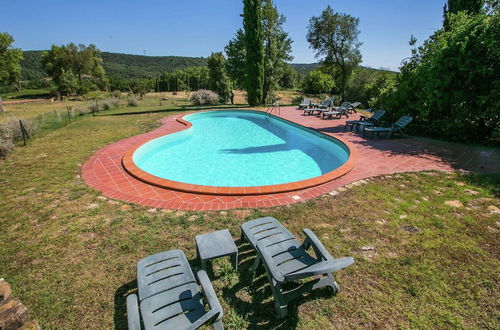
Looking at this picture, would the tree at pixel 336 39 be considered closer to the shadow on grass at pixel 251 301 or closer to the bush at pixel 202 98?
the bush at pixel 202 98

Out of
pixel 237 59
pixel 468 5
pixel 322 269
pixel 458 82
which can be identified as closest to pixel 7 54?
pixel 237 59

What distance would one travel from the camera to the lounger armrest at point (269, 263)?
2.27 metres

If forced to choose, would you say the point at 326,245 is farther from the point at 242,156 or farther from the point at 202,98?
the point at 202,98

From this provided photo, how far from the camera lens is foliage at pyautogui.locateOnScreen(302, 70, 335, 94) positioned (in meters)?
44.4

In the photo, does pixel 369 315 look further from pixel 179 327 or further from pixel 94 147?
pixel 94 147

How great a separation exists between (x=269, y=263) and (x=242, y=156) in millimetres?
6900

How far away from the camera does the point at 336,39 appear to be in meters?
24.8

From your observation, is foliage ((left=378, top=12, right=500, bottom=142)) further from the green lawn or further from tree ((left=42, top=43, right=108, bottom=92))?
tree ((left=42, top=43, right=108, bottom=92))

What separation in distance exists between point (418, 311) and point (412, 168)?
4.77 m

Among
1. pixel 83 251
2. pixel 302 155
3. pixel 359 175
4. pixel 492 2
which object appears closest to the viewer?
pixel 83 251

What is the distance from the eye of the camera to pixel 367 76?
80.8ft

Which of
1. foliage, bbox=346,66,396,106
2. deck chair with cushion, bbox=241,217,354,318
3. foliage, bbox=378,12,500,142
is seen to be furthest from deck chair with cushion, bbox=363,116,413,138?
foliage, bbox=346,66,396,106

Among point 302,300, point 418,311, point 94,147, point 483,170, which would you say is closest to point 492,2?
point 483,170

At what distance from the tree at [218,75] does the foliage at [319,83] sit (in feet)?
71.3
